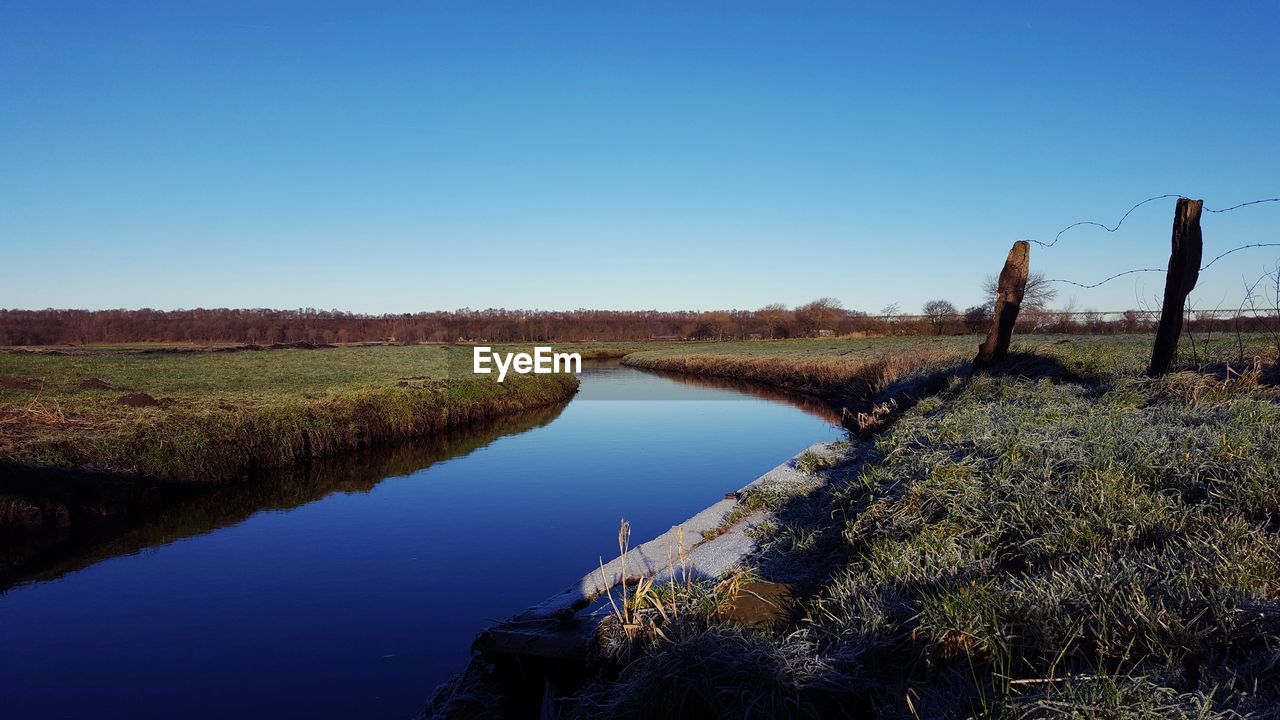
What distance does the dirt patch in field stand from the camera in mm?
15406

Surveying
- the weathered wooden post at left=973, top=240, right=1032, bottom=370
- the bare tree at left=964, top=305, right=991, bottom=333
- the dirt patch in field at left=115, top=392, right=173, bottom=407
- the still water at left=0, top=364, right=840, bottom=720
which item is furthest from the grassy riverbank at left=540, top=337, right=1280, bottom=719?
the bare tree at left=964, top=305, right=991, bottom=333

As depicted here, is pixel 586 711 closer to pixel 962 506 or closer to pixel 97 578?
pixel 962 506

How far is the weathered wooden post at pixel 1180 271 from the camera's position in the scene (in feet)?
30.2

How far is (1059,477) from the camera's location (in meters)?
5.51

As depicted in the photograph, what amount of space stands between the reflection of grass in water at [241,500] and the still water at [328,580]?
0.06 m

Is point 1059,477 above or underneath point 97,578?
above

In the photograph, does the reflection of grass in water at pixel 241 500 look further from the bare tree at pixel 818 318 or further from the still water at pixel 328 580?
the bare tree at pixel 818 318

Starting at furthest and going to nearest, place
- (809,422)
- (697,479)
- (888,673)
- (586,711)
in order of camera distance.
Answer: (809,422) < (697,479) < (586,711) < (888,673)

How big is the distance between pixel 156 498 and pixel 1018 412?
12664 millimetres

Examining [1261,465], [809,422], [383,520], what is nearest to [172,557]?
[383,520]

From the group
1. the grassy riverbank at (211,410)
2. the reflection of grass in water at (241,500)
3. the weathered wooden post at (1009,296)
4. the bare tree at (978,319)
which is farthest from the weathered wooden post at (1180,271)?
the bare tree at (978,319)

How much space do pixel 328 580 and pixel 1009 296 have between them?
1156cm

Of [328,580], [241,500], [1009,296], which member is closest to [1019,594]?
[328,580]

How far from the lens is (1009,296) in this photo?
12.8 meters
